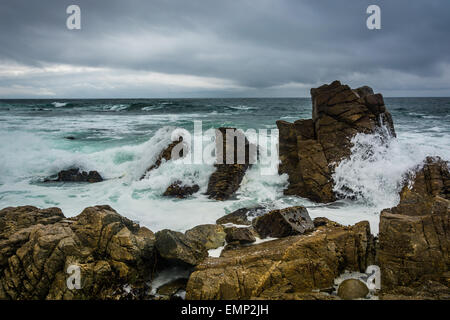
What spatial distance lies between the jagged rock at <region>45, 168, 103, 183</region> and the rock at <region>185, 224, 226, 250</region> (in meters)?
6.02

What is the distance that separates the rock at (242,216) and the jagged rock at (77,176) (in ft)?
18.4

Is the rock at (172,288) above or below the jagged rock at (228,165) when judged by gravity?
below

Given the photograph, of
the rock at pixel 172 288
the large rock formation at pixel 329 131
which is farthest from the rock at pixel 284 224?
the large rock formation at pixel 329 131

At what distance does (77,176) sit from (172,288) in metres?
7.42

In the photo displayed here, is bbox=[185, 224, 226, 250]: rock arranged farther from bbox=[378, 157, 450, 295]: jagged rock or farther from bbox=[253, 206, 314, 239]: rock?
bbox=[378, 157, 450, 295]: jagged rock

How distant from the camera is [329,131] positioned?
7.77 m

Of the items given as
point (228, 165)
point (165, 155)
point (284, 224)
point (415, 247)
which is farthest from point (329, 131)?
point (165, 155)

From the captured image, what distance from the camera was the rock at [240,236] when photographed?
4.79 metres

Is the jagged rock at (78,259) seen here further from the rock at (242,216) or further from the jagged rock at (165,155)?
the jagged rock at (165,155)

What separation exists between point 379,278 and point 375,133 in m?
5.22

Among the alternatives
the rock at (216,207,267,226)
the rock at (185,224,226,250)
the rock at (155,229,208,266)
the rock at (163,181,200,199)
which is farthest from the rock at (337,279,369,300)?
the rock at (163,181,200,199)

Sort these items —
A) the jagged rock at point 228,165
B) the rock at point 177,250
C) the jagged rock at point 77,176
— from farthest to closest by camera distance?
the jagged rock at point 77,176 < the jagged rock at point 228,165 < the rock at point 177,250

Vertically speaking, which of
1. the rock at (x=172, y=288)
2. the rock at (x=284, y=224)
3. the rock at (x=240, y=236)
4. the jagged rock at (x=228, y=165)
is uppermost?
the jagged rock at (x=228, y=165)

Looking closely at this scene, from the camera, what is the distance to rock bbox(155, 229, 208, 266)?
4035 mm
